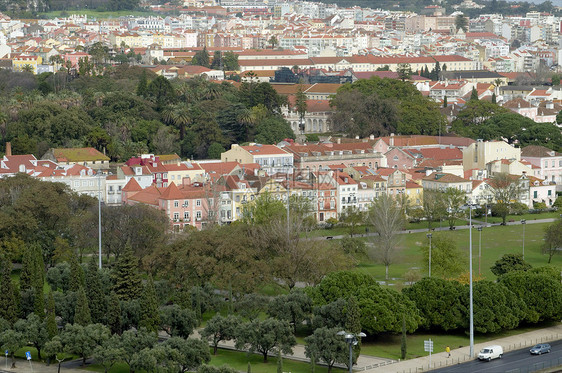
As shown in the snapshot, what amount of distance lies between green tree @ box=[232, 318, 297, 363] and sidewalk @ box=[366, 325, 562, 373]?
2879 mm

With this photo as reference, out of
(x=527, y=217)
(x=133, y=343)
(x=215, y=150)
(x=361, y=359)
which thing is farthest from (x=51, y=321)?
(x=215, y=150)

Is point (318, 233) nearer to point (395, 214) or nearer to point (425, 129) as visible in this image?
point (395, 214)

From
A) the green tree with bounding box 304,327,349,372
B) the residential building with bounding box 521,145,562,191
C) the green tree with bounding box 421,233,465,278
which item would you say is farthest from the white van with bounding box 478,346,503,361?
the residential building with bounding box 521,145,562,191

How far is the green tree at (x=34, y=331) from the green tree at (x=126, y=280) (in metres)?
3.55

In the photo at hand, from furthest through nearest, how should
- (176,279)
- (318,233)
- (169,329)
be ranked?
(318,233) < (176,279) < (169,329)

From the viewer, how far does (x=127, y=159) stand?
77.5 meters

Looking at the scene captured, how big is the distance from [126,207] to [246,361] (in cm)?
1777

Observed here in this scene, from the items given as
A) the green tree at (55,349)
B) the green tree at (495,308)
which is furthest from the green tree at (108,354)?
the green tree at (495,308)

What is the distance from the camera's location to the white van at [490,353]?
3816cm

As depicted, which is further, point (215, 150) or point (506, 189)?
point (215, 150)

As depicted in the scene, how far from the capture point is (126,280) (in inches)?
1662

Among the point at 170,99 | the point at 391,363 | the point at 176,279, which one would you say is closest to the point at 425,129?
the point at 170,99

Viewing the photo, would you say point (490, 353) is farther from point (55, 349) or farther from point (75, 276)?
point (75, 276)

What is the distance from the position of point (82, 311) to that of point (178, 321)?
310cm
